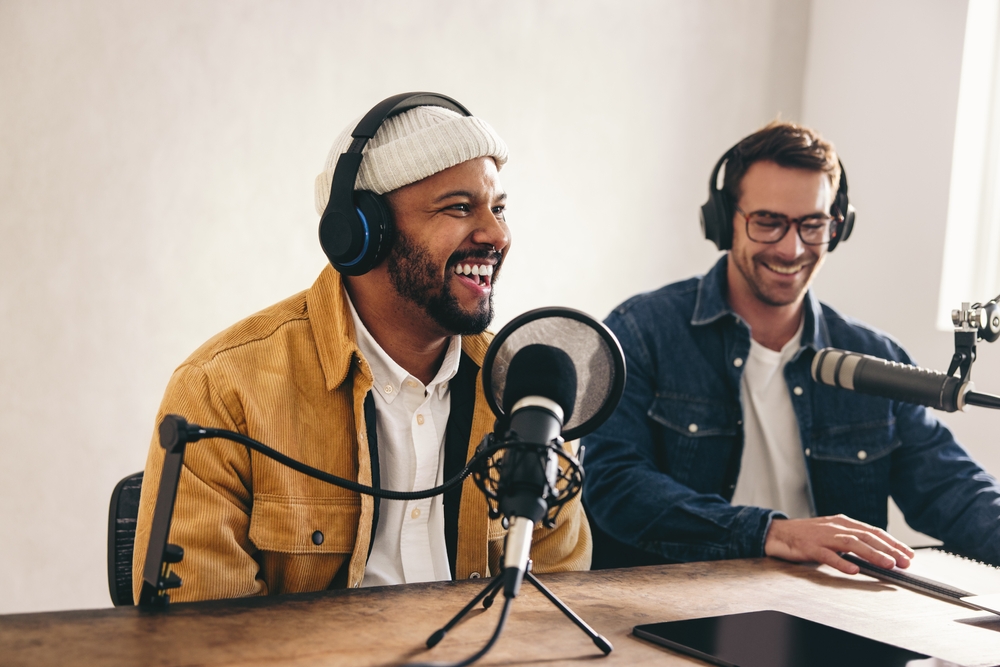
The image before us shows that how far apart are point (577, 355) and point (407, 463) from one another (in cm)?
59

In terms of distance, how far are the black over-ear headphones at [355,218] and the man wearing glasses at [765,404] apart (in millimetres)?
764

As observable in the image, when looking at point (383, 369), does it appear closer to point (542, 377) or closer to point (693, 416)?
point (542, 377)

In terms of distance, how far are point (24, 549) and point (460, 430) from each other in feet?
5.03

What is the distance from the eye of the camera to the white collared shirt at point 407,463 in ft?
4.64

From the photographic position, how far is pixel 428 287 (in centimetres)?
150

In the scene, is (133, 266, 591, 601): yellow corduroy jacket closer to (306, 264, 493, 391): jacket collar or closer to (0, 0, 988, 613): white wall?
(306, 264, 493, 391): jacket collar

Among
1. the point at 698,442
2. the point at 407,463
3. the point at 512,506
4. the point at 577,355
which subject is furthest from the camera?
the point at 698,442

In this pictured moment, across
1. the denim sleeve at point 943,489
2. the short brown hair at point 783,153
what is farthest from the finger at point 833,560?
the short brown hair at point 783,153

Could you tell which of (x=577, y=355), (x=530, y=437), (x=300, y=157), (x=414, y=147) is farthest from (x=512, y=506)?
(x=300, y=157)

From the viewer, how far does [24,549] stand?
2.37m

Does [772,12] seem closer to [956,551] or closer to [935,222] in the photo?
[935,222]

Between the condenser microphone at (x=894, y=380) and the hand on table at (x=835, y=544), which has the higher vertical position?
the condenser microphone at (x=894, y=380)

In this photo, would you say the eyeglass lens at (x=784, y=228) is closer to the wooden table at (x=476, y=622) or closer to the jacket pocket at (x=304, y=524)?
the wooden table at (x=476, y=622)

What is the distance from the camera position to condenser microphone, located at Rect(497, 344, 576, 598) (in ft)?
2.66
